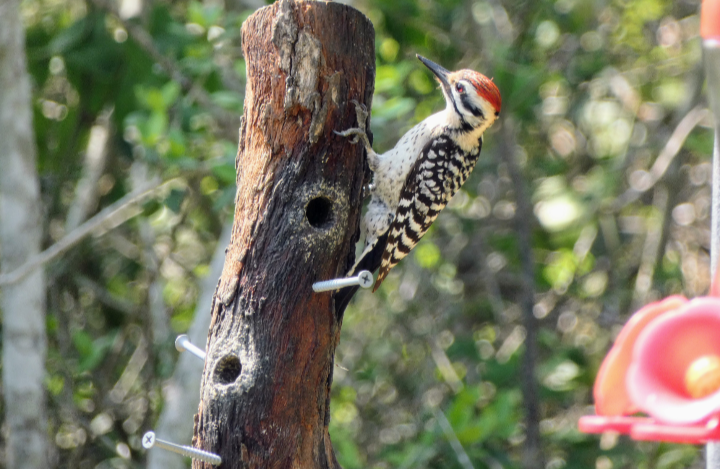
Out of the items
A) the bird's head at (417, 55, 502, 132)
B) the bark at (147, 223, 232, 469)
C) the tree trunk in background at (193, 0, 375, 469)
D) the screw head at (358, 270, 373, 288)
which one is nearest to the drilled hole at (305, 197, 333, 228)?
the tree trunk in background at (193, 0, 375, 469)

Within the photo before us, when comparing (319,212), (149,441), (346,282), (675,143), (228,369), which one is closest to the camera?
(149,441)

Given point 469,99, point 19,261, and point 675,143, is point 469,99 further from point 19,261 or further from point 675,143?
point 675,143

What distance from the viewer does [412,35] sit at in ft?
16.3

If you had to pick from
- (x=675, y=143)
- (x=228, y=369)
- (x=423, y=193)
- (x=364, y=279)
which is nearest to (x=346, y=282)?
(x=364, y=279)

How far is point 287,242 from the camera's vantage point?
2225mm

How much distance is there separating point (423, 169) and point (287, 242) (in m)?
1.16

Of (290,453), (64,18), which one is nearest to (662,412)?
(290,453)

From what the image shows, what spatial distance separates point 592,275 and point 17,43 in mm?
4247

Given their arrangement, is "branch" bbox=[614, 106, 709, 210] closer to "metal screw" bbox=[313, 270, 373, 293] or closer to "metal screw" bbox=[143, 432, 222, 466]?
"metal screw" bbox=[313, 270, 373, 293]

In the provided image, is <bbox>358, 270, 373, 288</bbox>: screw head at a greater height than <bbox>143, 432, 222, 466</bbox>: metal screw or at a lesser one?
greater

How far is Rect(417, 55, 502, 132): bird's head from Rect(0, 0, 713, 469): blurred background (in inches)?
34.9

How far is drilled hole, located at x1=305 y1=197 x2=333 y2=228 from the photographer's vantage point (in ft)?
7.69

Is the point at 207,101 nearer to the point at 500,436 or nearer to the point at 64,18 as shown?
the point at 64,18

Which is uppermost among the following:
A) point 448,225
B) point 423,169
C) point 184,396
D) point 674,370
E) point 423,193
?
point 423,169
